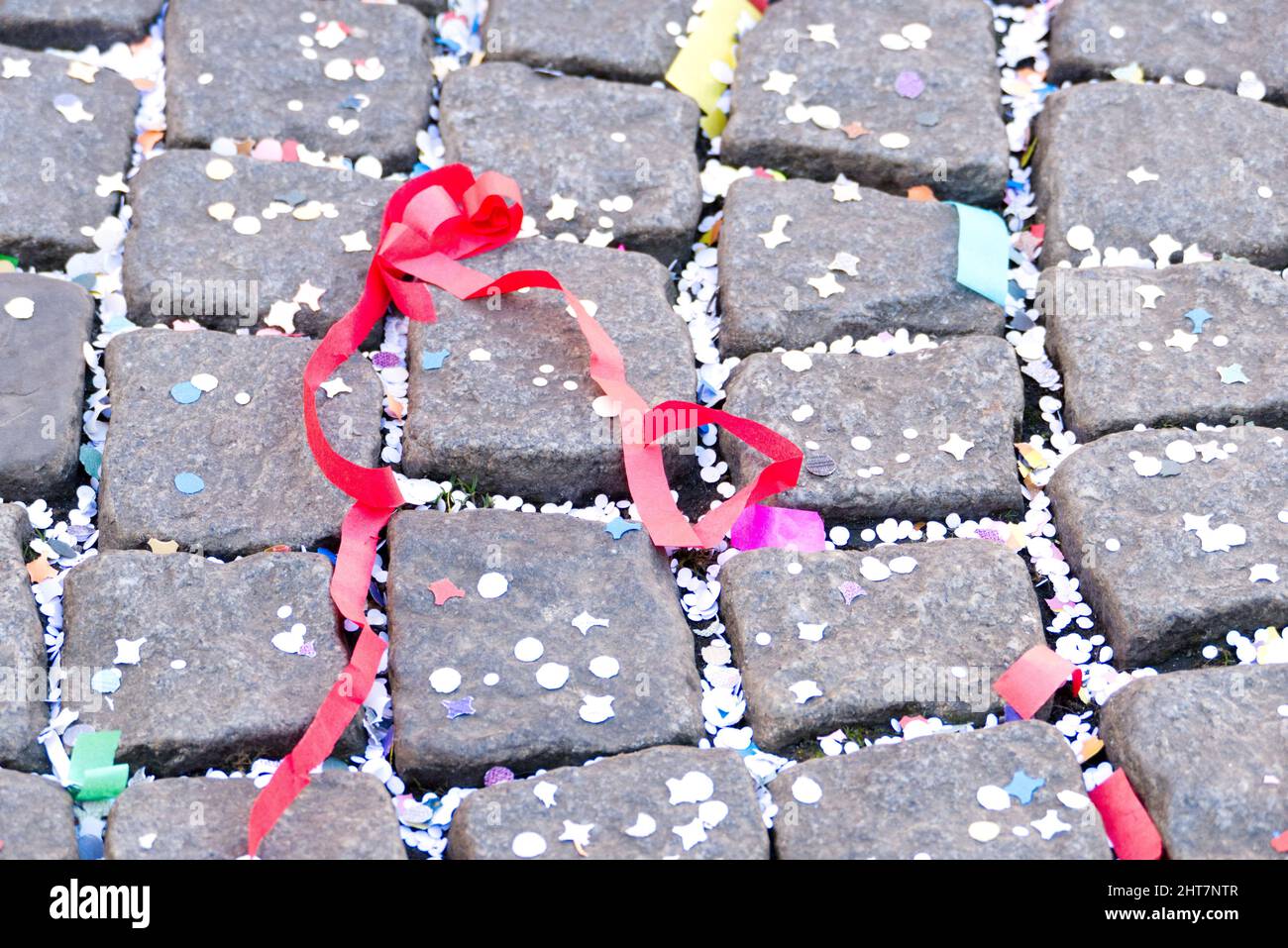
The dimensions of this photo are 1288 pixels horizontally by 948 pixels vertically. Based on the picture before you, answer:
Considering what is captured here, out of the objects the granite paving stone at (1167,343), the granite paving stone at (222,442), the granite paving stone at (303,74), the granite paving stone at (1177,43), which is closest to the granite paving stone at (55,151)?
the granite paving stone at (303,74)

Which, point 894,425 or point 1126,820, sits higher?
point 894,425

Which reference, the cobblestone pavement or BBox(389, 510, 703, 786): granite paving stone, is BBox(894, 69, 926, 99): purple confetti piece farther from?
BBox(389, 510, 703, 786): granite paving stone

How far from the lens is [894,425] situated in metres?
2.36

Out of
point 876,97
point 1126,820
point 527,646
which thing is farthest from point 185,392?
point 1126,820

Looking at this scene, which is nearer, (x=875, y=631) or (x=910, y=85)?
(x=875, y=631)

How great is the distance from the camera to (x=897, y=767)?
6.36ft

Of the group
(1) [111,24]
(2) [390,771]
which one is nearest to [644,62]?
(1) [111,24]

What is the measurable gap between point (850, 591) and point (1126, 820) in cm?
48

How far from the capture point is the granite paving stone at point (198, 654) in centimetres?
195

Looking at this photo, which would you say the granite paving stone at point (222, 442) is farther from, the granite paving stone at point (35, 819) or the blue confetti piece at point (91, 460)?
the granite paving stone at point (35, 819)

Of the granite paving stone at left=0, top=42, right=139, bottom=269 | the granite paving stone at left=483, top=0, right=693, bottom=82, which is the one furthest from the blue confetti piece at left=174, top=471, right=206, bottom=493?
the granite paving stone at left=483, top=0, right=693, bottom=82

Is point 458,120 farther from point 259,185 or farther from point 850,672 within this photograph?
point 850,672

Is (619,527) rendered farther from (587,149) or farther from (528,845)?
(587,149)

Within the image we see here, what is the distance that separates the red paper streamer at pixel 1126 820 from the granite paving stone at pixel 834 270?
2.88ft
